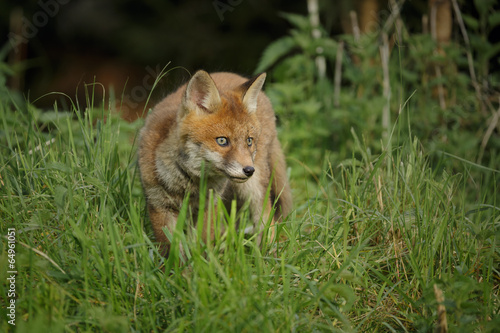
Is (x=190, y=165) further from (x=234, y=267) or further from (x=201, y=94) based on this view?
(x=234, y=267)

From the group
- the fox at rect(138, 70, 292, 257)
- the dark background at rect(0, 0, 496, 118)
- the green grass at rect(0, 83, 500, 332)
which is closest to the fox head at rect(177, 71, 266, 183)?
the fox at rect(138, 70, 292, 257)

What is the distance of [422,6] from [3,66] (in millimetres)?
4956

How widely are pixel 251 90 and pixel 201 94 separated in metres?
0.35

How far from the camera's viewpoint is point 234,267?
7.29 feet

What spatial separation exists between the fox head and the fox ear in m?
0.01

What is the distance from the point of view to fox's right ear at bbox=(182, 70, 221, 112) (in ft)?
10.1

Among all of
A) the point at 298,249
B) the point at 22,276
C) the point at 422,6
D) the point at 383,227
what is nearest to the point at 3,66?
the point at 22,276

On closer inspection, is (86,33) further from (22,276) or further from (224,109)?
(22,276)

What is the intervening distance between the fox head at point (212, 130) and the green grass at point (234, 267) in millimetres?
502

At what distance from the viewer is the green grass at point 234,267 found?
2068 mm

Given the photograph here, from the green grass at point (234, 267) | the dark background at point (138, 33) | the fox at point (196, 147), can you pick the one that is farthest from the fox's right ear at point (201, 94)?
the dark background at point (138, 33)

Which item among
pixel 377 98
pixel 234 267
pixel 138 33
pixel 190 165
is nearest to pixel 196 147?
pixel 190 165

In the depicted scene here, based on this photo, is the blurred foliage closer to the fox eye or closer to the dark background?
the dark background

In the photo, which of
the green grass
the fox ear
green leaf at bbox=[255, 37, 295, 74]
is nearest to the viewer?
the green grass
